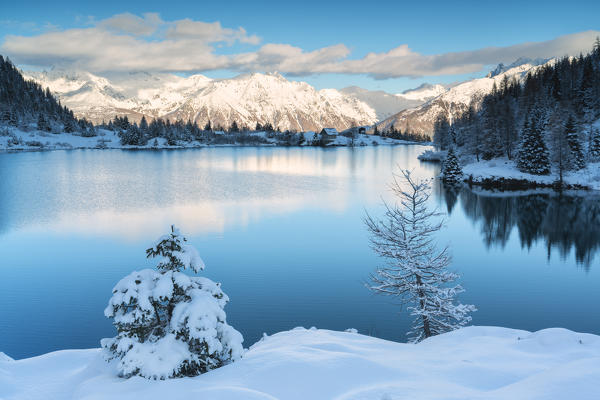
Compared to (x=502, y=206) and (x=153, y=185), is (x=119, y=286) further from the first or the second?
(x=153, y=185)

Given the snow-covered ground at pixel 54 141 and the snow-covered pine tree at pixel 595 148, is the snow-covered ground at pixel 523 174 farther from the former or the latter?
the snow-covered ground at pixel 54 141

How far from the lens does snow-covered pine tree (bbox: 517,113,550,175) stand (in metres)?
59.7

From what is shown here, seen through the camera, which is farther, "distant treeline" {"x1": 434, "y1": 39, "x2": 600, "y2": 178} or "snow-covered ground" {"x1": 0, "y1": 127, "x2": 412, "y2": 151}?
"snow-covered ground" {"x1": 0, "y1": 127, "x2": 412, "y2": 151}

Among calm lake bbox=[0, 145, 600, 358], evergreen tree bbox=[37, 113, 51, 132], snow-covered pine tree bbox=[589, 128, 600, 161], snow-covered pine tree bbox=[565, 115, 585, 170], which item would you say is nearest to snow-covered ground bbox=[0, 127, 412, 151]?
evergreen tree bbox=[37, 113, 51, 132]

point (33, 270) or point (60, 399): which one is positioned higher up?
point (60, 399)

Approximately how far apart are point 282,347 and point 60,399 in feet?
16.7

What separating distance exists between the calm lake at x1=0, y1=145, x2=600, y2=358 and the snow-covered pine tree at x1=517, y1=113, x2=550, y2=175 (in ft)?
28.9

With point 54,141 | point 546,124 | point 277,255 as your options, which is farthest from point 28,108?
point 546,124

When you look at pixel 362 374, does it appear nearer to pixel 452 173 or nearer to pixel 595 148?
pixel 452 173

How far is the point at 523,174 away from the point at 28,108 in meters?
211

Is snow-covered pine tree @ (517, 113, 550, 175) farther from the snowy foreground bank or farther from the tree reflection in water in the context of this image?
the snowy foreground bank

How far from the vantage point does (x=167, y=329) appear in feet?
27.6

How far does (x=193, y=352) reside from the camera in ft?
27.1

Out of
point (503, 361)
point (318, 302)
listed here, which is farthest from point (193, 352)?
point (318, 302)
